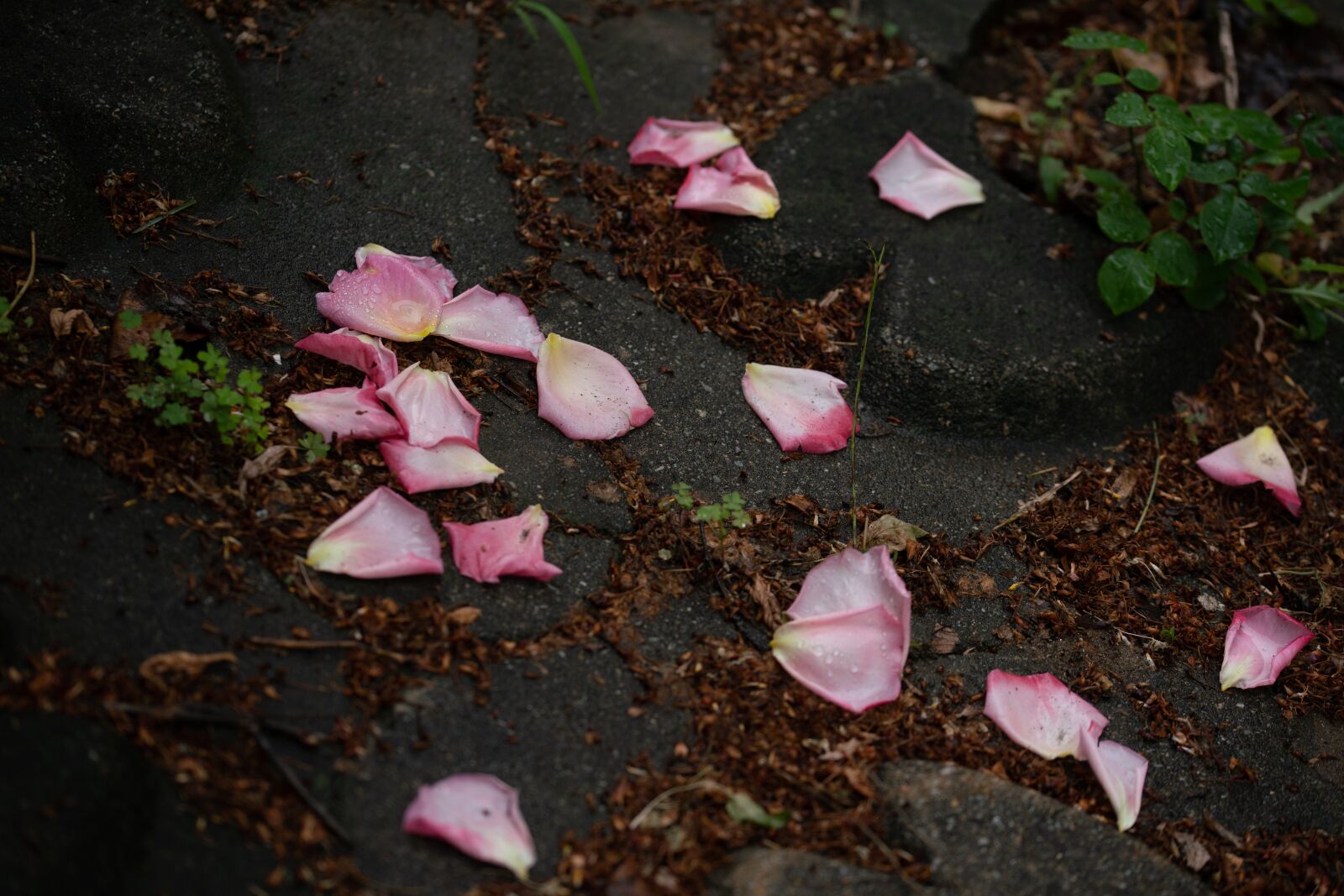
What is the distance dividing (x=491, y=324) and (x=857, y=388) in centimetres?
72

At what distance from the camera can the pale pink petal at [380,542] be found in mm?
1553

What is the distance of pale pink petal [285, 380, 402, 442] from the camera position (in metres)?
1.70

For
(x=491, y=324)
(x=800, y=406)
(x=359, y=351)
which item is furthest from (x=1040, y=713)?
(x=359, y=351)

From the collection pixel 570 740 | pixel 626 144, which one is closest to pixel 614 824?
pixel 570 740

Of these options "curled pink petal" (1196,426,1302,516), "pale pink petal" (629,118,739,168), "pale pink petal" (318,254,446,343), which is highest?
"pale pink petal" (629,118,739,168)

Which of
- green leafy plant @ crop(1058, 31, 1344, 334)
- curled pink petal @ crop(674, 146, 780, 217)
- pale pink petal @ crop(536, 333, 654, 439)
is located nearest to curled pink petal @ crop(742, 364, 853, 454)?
pale pink petal @ crop(536, 333, 654, 439)

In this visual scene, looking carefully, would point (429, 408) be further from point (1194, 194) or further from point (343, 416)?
point (1194, 194)

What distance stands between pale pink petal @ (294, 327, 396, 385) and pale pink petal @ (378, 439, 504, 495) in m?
0.13

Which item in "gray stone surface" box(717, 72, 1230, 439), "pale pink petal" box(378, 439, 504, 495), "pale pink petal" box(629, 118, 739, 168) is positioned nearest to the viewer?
"pale pink petal" box(378, 439, 504, 495)

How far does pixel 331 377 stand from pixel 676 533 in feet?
2.15

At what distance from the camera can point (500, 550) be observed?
1.63 m

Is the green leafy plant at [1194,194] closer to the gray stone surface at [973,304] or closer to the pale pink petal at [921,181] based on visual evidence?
the gray stone surface at [973,304]

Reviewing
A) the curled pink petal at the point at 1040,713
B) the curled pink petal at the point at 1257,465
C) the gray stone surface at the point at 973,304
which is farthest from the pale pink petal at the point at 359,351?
the curled pink petal at the point at 1257,465

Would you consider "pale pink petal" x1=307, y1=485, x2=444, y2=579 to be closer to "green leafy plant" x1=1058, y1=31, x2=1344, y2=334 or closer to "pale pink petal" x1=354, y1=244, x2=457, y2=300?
"pale pink petal" x1=354, y1=244, x2=457, y2=300
